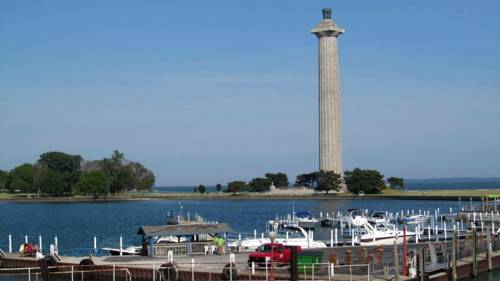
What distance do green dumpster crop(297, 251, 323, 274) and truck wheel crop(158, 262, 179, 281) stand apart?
6.62m

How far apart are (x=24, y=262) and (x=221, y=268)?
16126 millimetres

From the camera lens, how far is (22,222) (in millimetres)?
120375

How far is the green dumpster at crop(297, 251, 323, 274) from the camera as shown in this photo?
131ft

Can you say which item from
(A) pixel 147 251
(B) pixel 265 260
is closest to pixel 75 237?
(A) pixel 147 251

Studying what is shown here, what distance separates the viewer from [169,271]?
133ft

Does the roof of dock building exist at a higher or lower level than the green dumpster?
higher

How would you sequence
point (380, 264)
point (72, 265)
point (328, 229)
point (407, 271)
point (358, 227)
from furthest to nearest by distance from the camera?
1. point (328, 229)
2. point (358, 227)
3. point (72, 265)
4. point (380, 264)
5. point (407, 271)

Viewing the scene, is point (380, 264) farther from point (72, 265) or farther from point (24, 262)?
point (24, 262)

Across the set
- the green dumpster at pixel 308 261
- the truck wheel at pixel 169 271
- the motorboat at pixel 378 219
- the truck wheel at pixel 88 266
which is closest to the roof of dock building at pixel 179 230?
the truck wheel at pixel 88 266

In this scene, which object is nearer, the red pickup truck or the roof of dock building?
the red pickup truck

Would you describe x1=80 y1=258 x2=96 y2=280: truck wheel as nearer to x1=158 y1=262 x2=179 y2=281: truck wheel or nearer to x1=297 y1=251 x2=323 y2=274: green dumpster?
x1=158 y1=262 x2=179 y2=281: truck wheel

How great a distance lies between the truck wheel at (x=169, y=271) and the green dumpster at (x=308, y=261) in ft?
21.7

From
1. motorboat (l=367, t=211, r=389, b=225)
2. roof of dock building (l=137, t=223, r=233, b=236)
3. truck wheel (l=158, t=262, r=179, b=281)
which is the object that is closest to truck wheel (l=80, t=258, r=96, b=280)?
roof of dock building (l=137, t=223, r=233, b=236)

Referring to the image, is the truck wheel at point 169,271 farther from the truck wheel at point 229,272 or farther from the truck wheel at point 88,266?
the truck wheel at point 88,266
